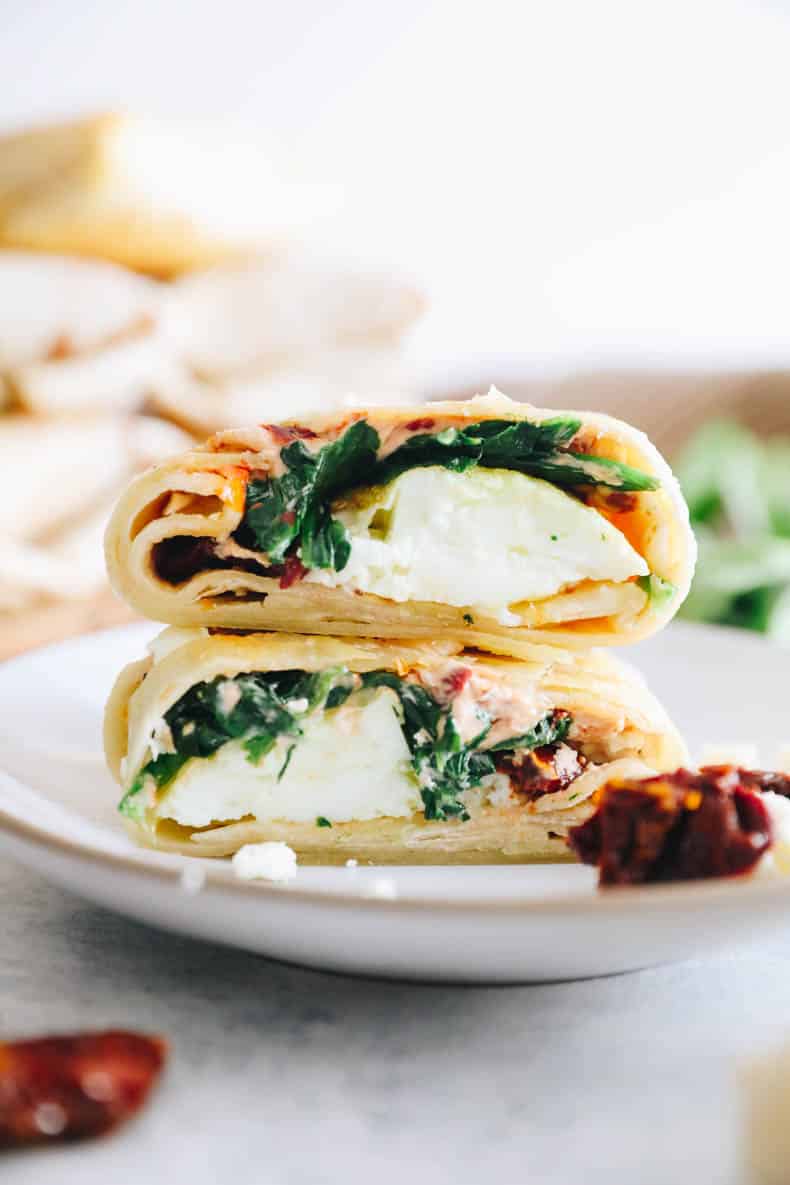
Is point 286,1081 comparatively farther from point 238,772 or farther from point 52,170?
point 52,170

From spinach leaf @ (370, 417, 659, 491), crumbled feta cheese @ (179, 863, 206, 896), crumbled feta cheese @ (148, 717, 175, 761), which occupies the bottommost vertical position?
crumbled feta cheese @ (148, 717, 175, 761)

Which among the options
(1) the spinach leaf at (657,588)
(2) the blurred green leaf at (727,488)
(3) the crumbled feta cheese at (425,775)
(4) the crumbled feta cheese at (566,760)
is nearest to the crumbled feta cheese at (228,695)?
(3) the crumbled feta cheese at (425,775)

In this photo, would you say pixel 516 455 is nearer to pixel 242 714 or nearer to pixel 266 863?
pixel 242 714

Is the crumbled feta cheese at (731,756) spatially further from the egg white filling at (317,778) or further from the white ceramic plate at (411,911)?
the egg white filling at (317,778)

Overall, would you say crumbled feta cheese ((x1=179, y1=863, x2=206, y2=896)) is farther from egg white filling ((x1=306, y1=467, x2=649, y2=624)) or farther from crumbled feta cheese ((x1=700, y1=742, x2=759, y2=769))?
crumbled feta cheese ((x1=700, y1=742, x2=759, y2=769))

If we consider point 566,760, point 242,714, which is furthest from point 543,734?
point 242,714

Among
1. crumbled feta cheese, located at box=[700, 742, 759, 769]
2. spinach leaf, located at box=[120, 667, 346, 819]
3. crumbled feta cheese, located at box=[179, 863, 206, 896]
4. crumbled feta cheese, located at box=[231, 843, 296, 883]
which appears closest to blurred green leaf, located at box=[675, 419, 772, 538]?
crumbled feta cheese, located at box=[700, 742, 759, 769]

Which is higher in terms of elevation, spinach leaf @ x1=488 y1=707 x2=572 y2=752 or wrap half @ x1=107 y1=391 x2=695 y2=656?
wrap half @ x1=107 y1=391 x2=695 y2=656
